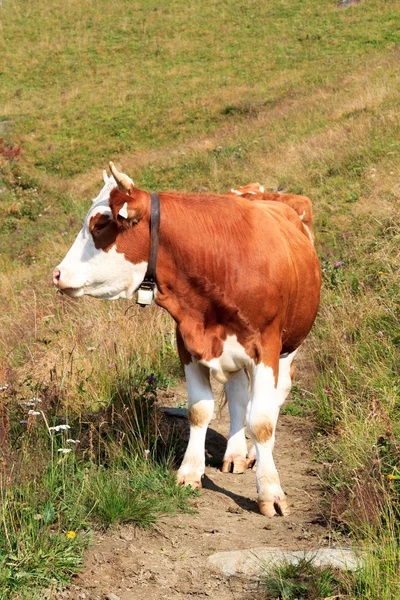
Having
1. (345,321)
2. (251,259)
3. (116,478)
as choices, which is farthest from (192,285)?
(345,321)

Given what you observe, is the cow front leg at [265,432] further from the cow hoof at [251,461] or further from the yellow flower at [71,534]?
the yellow flower at [71,534]

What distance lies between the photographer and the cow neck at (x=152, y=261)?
4918 millimetres

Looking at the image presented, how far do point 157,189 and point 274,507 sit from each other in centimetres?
1392

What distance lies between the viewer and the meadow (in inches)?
176

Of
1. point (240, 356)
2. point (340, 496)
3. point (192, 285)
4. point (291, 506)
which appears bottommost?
point (291, 506)

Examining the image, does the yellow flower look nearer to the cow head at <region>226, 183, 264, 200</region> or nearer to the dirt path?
the dirt path

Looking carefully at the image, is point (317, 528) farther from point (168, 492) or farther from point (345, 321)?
point (345, 321)

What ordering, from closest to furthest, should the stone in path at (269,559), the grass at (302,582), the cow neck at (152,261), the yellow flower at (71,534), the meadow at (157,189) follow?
the grass at (302,582) < the stone in path at (269,559) < the yellow flower at (71,534) < the meadow at (157,189) < the cow neck at (152,261)

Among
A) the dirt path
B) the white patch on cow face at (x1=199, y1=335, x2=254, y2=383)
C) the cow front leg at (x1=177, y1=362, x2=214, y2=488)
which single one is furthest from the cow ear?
the dirt path

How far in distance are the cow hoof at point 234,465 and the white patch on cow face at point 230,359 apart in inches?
41.5

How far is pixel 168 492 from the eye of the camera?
4.99 m

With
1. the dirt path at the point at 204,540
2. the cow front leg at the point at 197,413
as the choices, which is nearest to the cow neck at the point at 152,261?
the cow front leg at the point at 197,413

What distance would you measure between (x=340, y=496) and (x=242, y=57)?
28.4 m

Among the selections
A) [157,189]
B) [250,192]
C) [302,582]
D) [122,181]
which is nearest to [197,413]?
[122,181]
